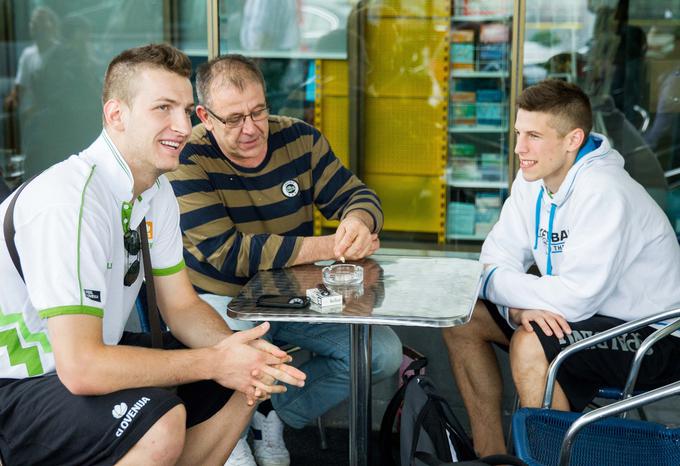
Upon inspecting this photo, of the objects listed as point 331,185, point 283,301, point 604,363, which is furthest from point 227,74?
point 604,363

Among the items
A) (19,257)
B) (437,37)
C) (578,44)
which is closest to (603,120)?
(578,44)

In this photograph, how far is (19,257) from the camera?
205 cm

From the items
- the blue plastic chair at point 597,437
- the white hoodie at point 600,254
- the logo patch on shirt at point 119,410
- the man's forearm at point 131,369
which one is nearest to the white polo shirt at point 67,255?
the man's forearm at point 131,369

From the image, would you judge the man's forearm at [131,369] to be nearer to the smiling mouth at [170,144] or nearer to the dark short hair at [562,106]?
the smiling mouth at [170,144]

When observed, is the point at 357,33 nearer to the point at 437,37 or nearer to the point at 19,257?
the point at 437,37

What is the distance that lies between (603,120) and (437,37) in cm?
104

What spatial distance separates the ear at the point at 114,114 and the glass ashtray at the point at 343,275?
2.27ft

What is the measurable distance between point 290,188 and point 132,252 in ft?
3.00

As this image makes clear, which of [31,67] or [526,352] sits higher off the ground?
[31,67]

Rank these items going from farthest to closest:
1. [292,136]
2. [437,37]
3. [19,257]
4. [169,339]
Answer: [437,37]
[292,136]
[169,339]
[19,257]

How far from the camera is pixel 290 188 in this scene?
10.3 ft

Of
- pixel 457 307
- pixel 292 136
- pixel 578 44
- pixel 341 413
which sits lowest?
pixel 341 413

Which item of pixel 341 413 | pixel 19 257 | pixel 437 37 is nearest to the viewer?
pixel 19 257

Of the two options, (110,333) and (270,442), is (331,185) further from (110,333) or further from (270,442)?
(110,333)
